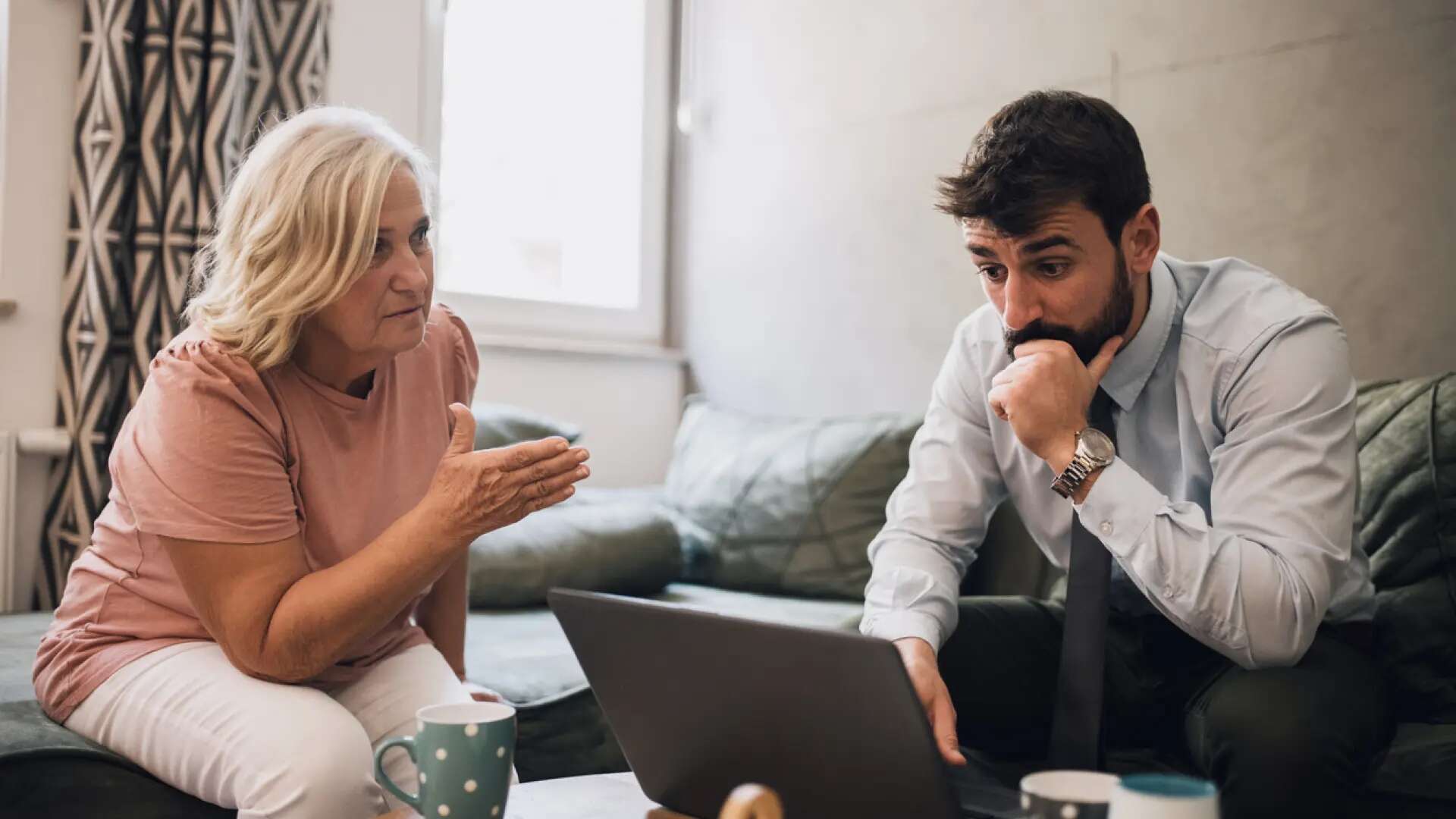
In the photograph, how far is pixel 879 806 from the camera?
0.83m

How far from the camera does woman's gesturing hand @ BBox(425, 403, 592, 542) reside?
1142mm

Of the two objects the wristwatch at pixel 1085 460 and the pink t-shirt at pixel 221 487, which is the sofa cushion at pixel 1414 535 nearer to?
the wristwatch at pixel 1085 460

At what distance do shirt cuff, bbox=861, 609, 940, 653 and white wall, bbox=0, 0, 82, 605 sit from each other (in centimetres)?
170

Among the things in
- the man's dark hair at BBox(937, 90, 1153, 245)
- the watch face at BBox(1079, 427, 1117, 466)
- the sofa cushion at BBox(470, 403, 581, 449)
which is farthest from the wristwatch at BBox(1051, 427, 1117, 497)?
the sofa cushion at BBox(470, 403, 581, 449)

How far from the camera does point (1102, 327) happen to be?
1.34m

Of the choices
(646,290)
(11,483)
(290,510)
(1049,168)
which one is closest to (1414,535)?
(1049,168)

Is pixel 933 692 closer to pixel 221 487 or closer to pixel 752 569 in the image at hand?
pixel 221 487

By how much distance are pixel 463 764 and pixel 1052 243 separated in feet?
2.74

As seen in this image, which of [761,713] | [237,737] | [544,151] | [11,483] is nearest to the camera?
[761,713]

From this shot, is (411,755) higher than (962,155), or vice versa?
(962,155)

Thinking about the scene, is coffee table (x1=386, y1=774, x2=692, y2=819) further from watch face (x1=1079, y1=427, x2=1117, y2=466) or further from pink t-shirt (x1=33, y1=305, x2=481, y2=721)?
watch face (x1=1079, y1=427, x2=1117, y2=466)

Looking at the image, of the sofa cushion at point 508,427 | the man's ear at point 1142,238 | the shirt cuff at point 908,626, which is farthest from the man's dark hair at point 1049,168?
the sofa cushion at point 508,427

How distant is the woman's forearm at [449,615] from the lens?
150 centimetres

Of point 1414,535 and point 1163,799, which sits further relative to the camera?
Answer: point 1414,535
